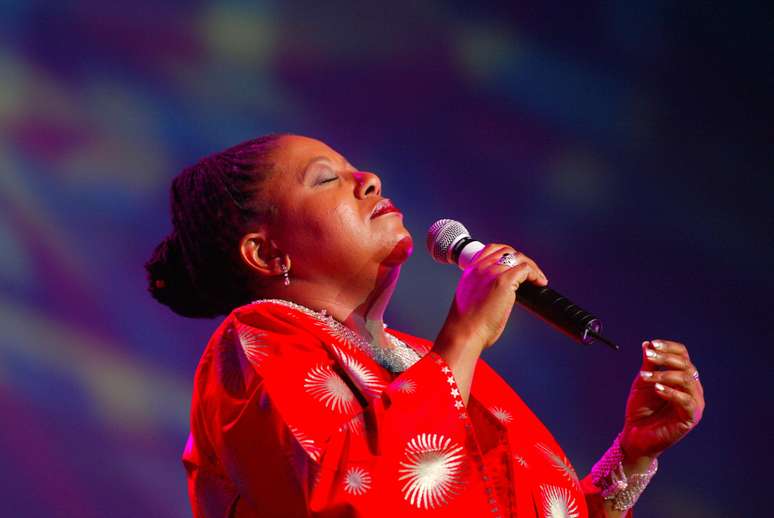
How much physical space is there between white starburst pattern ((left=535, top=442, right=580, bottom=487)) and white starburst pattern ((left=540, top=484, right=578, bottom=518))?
0.17ft

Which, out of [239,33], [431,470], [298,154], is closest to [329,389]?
[431,470]

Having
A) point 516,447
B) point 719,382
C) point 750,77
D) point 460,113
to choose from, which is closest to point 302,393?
point 516,447

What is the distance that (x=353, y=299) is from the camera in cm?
147

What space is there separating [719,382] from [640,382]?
3.35 feet

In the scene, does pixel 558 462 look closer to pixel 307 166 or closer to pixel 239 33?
pixel 307 166

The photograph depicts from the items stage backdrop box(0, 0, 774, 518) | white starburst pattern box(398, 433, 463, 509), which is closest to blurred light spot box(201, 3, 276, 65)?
stage backdrop box(0, 0, 774, 518)

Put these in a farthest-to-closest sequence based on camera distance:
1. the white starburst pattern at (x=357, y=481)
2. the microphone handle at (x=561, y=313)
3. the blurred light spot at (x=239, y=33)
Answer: the blurred light spot at (x=239, y=33) < the microphone handle at (x=561, y=313) < the white starburst pattern at (x=357, y=481)

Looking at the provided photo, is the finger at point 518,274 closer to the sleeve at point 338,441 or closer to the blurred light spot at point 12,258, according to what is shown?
the sleeve at point 338,441

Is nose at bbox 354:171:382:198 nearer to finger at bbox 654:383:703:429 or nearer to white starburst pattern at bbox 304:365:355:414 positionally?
white starburst pattern at bbox 304:365:355:414

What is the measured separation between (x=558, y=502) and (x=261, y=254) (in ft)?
2.17

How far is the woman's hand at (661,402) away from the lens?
139 centimetres

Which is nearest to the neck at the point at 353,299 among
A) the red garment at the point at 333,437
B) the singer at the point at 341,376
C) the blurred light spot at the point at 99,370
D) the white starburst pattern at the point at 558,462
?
the singer at the point at 341,376

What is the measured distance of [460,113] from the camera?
2.39 m

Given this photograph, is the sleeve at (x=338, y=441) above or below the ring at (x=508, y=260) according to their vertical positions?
below
